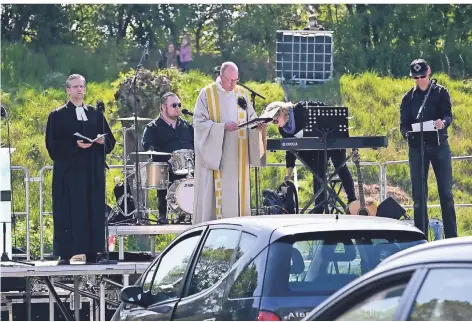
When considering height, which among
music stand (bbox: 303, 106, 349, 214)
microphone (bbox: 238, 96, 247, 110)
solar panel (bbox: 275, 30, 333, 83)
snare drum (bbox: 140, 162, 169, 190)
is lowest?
snare drum (bbox: 140, 162, 169, 190)

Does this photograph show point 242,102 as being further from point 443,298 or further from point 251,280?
point 443,298

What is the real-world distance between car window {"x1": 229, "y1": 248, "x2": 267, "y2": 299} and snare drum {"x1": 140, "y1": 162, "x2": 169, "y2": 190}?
7744mm

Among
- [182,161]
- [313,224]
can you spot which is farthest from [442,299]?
[182,161]

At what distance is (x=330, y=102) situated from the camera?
2811 cm

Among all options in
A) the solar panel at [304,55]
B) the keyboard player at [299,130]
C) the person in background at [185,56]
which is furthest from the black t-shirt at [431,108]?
the person in background at [185,56]

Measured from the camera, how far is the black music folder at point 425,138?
Answer: 41.2ft

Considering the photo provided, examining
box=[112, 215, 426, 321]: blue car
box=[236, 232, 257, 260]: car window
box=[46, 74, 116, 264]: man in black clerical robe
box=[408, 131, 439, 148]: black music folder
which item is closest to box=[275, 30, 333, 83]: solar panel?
box=[408, 131, 439, 148]: black music folder

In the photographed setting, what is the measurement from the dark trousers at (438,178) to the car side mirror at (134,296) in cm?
515

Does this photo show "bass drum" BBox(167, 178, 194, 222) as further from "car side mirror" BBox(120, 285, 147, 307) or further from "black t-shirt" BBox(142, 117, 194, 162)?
"car side mirror" BBox(120, 285, 147, 307)

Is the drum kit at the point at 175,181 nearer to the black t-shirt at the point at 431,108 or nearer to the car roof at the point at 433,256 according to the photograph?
the black t-shirt at the point at 431,108

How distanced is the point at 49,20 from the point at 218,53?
16.6 feet

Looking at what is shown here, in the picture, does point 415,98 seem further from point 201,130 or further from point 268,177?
point 268,177

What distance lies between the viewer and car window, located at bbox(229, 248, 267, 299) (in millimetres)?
6660

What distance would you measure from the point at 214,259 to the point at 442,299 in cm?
324
